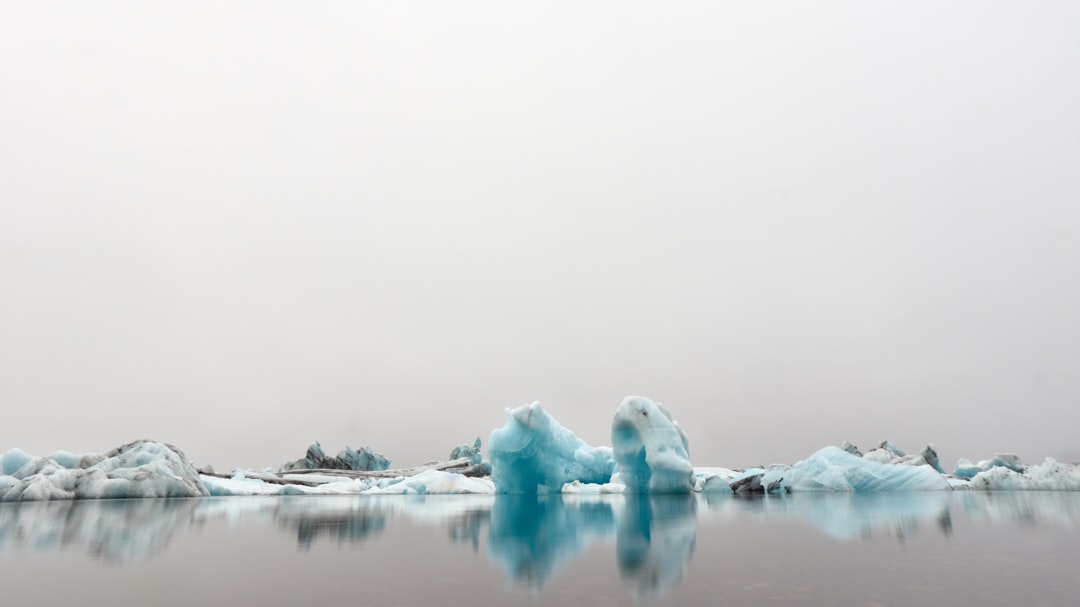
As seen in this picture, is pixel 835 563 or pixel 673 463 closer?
pixel 835 563

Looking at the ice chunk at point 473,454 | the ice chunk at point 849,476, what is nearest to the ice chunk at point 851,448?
the ice chunk at point 849,476

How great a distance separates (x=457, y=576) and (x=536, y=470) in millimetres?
17295

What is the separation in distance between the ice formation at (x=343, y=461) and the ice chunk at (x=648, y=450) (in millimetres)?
31683

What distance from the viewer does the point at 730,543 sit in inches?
235

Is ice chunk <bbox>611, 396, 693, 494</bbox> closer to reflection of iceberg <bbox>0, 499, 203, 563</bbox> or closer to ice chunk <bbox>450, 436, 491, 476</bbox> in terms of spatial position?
reflection of iceberg <bbox>0, 499, 203, 563</bbox>

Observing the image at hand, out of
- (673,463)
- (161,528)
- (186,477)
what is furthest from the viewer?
(186,477)

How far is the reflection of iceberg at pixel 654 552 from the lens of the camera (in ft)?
12.5

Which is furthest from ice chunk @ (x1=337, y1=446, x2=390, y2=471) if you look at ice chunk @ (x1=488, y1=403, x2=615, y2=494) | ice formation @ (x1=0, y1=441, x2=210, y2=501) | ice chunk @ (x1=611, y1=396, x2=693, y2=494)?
ice chunk @ (x1=611, y1=396, x2=693, y2=494)

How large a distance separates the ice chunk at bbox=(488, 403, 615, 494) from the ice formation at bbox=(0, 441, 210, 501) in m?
10.9

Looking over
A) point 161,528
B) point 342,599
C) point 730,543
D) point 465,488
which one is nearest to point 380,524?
point 161,528

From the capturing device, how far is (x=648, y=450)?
735 inches

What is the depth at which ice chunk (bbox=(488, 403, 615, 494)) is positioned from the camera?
19.9 meters

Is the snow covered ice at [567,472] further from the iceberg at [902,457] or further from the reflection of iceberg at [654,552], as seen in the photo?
the reflection of iceberg at [654,552]

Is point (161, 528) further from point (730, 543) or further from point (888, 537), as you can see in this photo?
point (888, 537)
